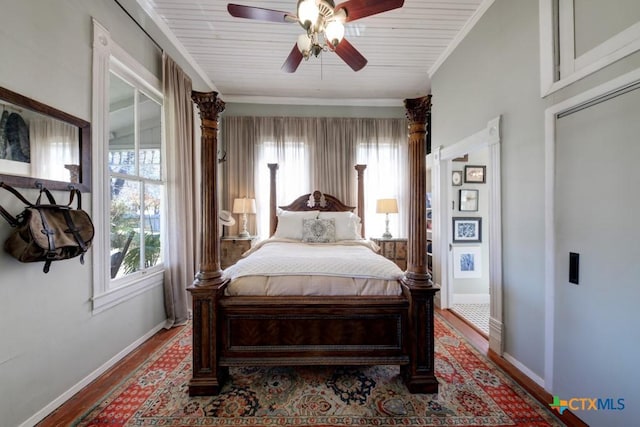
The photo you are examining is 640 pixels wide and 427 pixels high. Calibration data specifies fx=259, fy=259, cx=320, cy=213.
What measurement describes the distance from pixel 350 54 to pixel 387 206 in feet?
8.33

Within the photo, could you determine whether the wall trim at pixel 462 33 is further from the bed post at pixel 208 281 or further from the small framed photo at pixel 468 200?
the bed post at pixel 208 281

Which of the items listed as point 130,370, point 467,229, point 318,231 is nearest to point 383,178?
point 467,229

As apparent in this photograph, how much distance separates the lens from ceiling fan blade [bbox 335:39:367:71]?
6.66ft

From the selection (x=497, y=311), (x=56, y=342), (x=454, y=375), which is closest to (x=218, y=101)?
(x=56, y=342)

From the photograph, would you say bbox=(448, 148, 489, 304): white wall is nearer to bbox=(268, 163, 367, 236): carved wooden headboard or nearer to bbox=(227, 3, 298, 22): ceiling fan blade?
bbox=(268, 163, 367, 236): carved wooden headboard

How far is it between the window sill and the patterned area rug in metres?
0.59

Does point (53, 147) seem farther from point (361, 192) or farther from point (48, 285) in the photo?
point (361, 192)

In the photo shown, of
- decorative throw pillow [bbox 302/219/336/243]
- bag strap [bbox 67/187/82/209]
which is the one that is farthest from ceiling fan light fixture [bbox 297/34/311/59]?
decorative throw pillow [bbox 302/219/336/243]

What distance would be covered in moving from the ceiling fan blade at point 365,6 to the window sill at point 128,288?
2.71 metres

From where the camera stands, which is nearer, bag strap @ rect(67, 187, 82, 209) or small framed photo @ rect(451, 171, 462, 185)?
bag strap @ rect(67, 187, 82, 209)

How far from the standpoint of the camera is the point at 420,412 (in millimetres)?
1639

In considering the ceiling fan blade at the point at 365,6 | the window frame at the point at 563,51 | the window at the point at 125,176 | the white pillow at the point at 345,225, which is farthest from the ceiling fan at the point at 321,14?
the white pillow at the point at 345,225

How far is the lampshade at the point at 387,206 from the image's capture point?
164 inches

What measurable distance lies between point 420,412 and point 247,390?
3.84 ft
